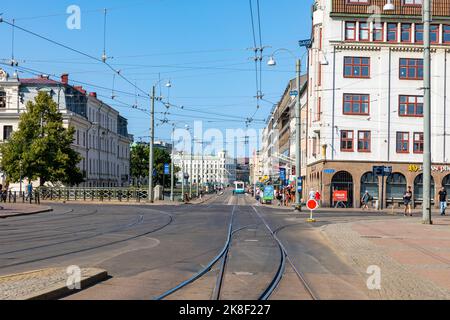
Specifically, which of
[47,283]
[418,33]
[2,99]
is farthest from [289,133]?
[47,283]

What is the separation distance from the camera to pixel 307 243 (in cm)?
2066

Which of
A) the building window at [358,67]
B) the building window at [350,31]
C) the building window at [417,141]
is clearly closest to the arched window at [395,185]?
the building window at [417,141]

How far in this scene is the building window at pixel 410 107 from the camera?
57188 millimetres

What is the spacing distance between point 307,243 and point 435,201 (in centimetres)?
4044

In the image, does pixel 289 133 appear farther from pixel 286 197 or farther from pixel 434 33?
pixel 434 33

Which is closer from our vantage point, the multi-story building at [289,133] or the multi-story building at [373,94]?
the multi-story building at [373,94]

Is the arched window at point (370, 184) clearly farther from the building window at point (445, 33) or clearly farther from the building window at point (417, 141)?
the building window at point (445, 33)

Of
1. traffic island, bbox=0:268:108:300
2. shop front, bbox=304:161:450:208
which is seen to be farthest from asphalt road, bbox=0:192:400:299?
shop front, bbox=304:161:450:208

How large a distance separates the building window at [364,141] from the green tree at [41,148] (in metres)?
30.0

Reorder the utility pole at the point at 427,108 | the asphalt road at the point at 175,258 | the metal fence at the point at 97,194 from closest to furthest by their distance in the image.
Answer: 1. the asphalt road at the point at 175,258
2. the utility pole at the point at 427,108
3. the metal fence at the point at 97,194

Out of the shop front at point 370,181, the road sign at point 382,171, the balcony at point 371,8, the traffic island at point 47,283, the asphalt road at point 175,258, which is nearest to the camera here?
the traffic island at point 47,283
